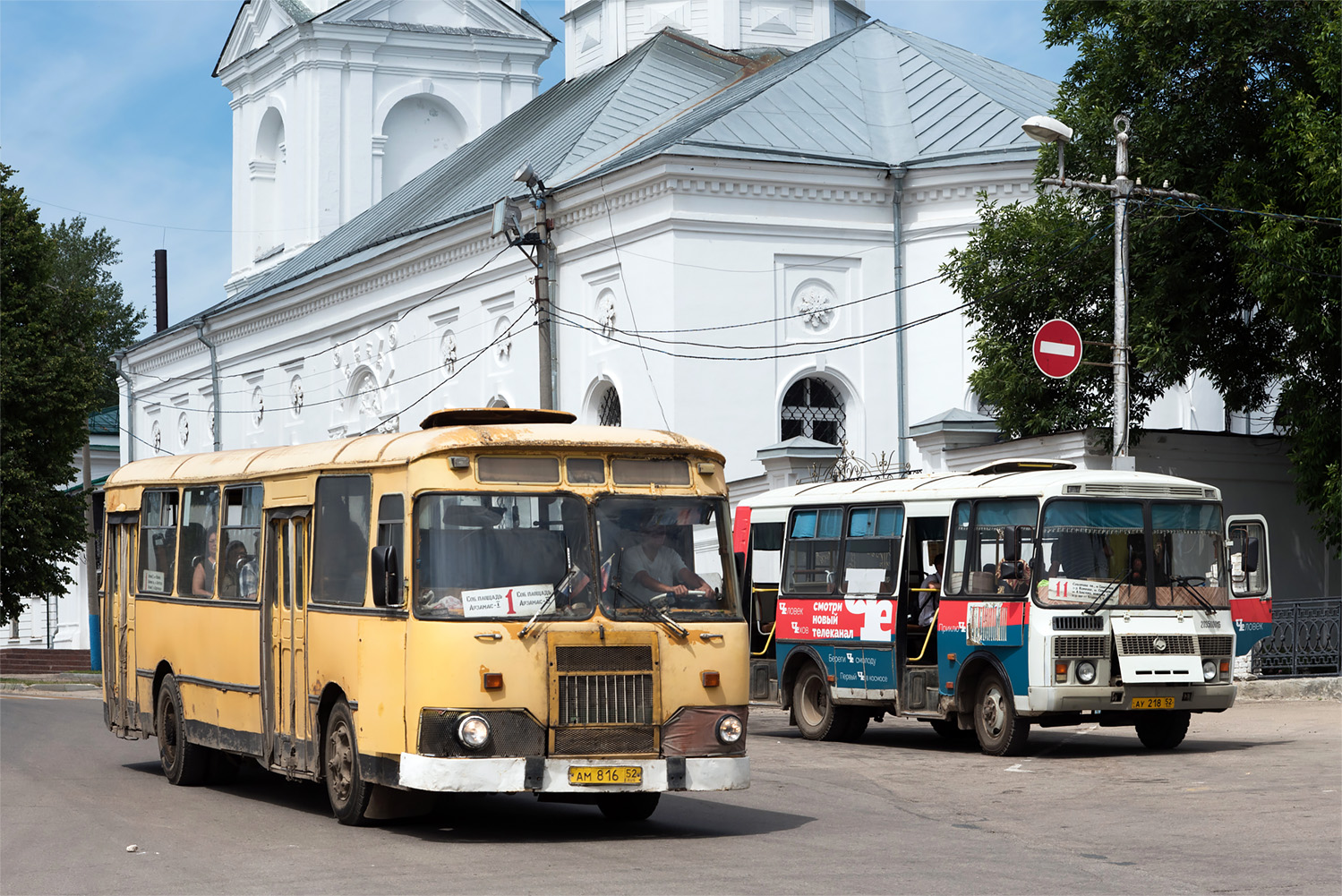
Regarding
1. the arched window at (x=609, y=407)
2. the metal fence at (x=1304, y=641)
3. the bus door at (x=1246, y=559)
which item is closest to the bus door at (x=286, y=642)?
the bus door at (x=1246, y=559)

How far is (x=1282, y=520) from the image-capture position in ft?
95.9

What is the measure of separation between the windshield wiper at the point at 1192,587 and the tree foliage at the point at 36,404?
94.6 ft

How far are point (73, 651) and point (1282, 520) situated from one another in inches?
1265

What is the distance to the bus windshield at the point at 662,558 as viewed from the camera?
38.3 feet

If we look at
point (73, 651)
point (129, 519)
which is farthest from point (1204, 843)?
point (73, 651)

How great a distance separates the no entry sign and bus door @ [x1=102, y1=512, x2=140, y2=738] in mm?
12020

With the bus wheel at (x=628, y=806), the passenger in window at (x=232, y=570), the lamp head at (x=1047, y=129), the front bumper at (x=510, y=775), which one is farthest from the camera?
the lamp head at (x=1047, y=129)

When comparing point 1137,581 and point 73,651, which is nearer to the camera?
point 1137,581

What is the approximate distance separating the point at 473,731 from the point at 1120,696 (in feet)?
25.2

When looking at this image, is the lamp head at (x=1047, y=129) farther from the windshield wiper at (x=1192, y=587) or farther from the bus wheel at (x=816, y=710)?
the bus wheel at (x=816, y=710)

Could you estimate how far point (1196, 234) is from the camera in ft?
89.9

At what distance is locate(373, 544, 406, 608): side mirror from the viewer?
1153 centimetres

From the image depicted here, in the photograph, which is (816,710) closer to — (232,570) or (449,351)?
(232,570)

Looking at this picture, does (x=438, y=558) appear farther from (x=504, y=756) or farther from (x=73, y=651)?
(x=73, y=651)
